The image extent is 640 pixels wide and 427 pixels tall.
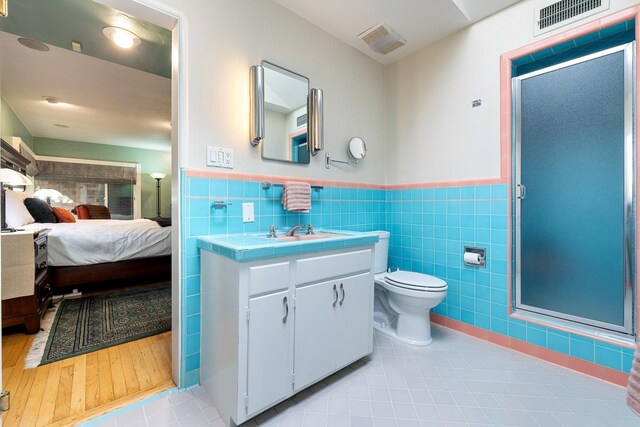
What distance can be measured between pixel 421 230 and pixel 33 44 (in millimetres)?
3675

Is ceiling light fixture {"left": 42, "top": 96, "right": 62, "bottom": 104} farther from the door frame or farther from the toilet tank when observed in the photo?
the toilet tank

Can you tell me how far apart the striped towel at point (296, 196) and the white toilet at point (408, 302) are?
81cm

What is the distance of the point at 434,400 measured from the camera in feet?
4.81

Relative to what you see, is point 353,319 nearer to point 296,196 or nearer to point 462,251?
point 296,196

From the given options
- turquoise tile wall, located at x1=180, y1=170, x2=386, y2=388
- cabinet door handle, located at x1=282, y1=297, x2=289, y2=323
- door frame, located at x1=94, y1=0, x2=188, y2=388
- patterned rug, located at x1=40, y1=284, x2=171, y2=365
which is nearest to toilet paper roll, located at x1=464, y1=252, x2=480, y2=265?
turquoise tile wall, located at x1=180, y1=170, x2=386, y2=388

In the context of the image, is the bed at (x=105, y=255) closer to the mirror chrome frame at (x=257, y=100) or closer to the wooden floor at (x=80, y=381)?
the wooden floor at (x=80, y=381)

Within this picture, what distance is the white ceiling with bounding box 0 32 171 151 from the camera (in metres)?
2.67

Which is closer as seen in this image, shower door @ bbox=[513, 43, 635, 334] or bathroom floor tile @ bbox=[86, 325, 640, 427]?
bathroom floor tile @ bbox=[86, 325, 640, 427]

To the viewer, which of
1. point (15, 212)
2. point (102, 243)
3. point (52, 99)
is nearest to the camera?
point (15, 212)

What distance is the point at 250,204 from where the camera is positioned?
1.83 metres

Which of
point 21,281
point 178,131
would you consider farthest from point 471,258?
point 21,281

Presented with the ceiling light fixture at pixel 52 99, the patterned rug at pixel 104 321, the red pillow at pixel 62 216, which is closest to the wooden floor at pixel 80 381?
the patterned rug at pixel 104 321

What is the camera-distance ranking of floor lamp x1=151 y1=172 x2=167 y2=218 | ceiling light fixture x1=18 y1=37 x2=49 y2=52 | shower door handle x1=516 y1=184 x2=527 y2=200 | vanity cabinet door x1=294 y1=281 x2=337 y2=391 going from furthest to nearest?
floor lamp x1=151 y1=172 x2=167 y2=218, ceiling light fixture x1=18 y1=37 x2=49 y2=52, shower door handle x1=516 y1=184 x2=527 y2=200, vanity cabinet door x1=294 y1=281 x2=337 y2=391

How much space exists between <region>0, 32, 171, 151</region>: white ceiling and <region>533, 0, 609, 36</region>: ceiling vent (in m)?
3.40
